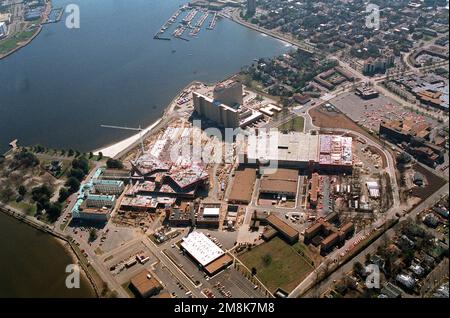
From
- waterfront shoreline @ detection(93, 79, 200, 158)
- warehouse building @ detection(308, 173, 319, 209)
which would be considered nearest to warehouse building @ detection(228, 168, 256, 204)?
warehouse building @ detection(308, 173, 319, 209)

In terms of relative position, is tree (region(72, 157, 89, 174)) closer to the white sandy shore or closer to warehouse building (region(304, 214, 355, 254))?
the white sandy shore

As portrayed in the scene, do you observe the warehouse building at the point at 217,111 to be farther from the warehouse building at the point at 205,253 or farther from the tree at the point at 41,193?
the tree at the point at 41,193

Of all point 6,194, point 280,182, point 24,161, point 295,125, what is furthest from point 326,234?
point 24,161

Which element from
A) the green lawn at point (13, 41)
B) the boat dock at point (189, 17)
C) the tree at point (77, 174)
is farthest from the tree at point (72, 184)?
the boat dock at point (189, 17)

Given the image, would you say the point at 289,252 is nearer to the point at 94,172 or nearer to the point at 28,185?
the point at 94,172

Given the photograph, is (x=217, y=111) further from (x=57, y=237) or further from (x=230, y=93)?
(x=57, y=237)
